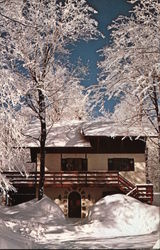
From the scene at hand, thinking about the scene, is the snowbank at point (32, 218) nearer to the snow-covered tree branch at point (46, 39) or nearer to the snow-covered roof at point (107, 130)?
the snow-covered tree branch at point (46, 39)

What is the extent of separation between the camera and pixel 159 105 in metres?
16.2

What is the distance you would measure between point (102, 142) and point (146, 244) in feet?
50.9

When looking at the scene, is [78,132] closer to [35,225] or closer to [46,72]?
[46,72]

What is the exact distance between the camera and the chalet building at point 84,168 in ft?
73.1

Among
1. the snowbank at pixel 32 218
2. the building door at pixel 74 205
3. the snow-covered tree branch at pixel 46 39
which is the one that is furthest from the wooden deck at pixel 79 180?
the snowbank at pixel 32 218

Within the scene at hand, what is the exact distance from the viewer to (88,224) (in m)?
13.7

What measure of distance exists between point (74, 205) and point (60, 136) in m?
5.44

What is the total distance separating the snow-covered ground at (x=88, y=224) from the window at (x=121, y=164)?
8.24 meters

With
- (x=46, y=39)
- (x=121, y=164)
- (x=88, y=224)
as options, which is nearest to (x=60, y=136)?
(x=121, y=164)

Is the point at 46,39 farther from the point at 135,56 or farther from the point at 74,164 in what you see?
the point at 74,164

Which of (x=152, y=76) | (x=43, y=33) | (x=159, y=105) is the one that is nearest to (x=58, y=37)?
(x=43, y=33)

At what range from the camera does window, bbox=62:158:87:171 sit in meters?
24.2

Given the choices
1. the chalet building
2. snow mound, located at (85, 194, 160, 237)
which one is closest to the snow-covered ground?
snow mound, located at (85, 194, 160, 237)

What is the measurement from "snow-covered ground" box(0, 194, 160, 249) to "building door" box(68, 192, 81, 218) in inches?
231
